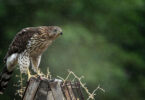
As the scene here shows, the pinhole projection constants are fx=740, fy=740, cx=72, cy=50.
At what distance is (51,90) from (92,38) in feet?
42.9

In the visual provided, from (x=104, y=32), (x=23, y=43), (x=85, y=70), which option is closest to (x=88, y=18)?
(x=104, y=32)

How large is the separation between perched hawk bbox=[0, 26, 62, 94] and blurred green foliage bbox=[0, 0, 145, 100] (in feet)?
24.1

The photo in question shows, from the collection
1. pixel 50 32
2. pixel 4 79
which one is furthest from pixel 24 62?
pixel 50 32

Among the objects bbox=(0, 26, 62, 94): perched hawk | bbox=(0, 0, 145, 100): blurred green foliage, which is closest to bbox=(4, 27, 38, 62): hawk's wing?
bbox=(0, 26, 62, 94): perched hawk

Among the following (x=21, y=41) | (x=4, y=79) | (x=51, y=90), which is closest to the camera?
(x=51, y=90)

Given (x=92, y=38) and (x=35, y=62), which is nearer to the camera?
(x=35, y=62)

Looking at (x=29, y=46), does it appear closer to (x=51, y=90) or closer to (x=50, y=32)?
(x=50, y=32)

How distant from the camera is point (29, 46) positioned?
992 cm

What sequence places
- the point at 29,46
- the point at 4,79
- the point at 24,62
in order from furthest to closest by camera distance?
the point at 29,46 < the point at 24,62 < the point at 4,79

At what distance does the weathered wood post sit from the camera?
7035mm

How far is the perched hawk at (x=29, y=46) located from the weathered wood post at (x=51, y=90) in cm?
249

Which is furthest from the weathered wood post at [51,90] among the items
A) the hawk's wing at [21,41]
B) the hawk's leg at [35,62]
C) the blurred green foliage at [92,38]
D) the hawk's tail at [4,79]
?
the blurred green foliage at [92,38]

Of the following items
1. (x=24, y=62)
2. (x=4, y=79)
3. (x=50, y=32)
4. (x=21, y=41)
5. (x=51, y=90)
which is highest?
(x=50, y=32)

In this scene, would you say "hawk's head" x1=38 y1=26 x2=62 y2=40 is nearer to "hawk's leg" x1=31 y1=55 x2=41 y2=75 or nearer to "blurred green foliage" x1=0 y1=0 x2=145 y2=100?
"hawk's leg" x1=31 y1=55 x2=41 y2=75
